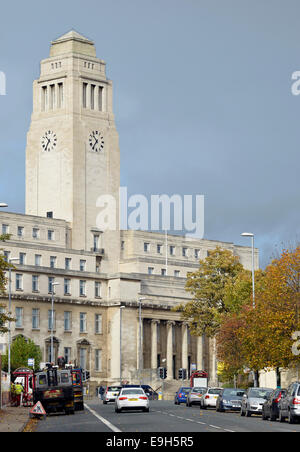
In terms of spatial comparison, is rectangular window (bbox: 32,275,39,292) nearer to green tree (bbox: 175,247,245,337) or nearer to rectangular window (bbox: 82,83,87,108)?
rectangular window (bbox: 82,83,87,108)

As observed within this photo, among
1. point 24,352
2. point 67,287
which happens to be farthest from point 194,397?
point 67,287

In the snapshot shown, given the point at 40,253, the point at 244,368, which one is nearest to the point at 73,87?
the point at 40,253

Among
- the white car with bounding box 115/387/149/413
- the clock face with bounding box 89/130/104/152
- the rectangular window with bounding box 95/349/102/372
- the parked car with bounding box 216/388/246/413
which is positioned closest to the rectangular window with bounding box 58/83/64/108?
the clock face with bounding box 89/130/104/152

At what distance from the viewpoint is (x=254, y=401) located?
56562mm

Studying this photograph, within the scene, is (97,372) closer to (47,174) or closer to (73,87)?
(47,174)

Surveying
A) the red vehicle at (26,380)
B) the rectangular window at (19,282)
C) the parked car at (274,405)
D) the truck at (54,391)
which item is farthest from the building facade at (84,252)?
the parked car at (274,405)

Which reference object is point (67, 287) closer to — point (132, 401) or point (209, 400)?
point (209, 400)

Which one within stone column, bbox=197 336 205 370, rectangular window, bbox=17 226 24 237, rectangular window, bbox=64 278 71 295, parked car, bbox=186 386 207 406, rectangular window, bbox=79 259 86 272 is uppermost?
rectangular window, bbox=17 226 24 237

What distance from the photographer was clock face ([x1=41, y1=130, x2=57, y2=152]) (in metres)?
148

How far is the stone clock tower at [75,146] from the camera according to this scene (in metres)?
145

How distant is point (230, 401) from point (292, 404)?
696 inches

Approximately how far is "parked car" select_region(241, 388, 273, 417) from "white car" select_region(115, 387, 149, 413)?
6.23 metres

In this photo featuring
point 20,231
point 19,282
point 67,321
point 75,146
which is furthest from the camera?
point 75,146

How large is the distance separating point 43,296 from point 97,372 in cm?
1322
